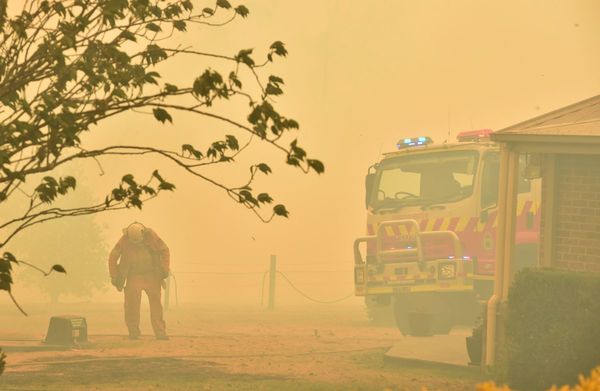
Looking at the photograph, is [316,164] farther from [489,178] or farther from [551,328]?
[489,178]

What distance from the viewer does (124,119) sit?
9119 centimetres

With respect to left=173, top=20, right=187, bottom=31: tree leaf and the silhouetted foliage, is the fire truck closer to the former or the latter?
left=173, top=20, right=187, bottom=31: tree leaf

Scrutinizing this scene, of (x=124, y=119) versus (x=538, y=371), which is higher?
(x=124, y=119)

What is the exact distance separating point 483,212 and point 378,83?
222 ft

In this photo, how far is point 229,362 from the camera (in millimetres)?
15328

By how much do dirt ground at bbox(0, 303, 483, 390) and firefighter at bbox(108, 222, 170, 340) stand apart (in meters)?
0.62

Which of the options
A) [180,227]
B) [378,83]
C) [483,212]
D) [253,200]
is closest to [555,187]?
[483,212]

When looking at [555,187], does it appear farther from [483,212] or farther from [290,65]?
[290,65]

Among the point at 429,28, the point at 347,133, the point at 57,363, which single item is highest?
the point at 429,28

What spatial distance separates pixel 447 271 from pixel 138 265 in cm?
Result: 434

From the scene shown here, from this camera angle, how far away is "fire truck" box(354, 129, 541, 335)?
19016 mm

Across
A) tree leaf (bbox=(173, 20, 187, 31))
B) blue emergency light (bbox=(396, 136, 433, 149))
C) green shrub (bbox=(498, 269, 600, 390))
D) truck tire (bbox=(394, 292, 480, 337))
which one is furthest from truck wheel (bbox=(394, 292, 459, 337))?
tree leaf (bbox=(173, 20, 187, 31))

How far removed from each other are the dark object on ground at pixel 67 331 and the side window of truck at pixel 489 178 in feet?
19.5

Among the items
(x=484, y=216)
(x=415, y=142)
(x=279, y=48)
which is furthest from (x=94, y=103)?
(x=415, y=142)
